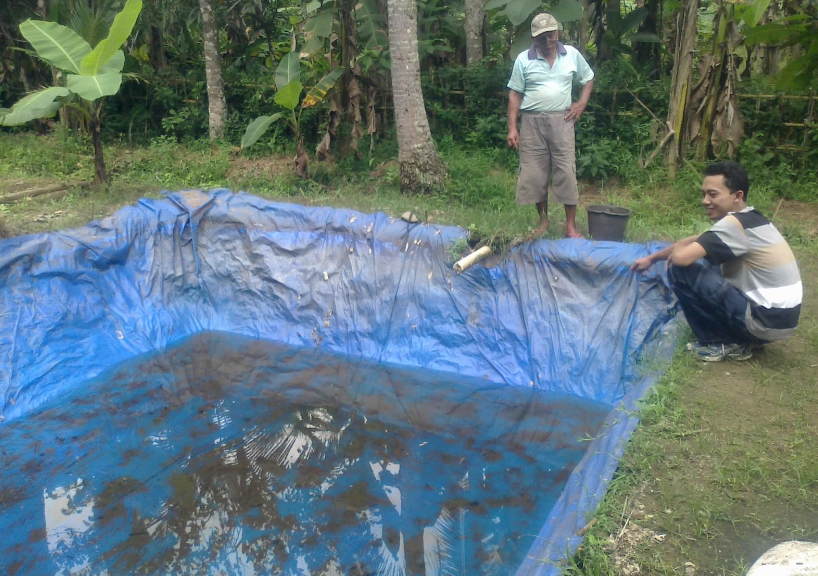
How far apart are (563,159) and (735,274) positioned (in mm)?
1801

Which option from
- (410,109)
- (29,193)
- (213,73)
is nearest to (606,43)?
(410,109)

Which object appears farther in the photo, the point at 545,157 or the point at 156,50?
the point at 156,50

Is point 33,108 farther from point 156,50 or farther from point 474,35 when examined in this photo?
point 474,35

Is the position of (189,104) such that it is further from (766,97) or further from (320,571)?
(320,571)

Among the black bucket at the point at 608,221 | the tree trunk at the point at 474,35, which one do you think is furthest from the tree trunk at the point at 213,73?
the black bucket at the point at 608,221

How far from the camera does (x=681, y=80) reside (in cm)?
701

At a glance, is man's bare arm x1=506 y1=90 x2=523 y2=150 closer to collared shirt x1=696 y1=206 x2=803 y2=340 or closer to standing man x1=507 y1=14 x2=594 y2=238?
standing man x1=507 y1=14 x2=594 y2=238

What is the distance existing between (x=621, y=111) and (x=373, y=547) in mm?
5701

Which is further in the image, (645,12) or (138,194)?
(645,12)

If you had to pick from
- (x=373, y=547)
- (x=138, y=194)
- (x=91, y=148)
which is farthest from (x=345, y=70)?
(x=373, y=547)

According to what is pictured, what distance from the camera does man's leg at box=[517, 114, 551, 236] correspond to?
5.57 meters

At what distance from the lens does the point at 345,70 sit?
26.2ft

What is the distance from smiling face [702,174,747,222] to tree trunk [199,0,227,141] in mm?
6610

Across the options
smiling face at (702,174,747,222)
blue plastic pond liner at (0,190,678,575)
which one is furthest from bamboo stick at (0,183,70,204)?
smiling face at (702,174,747,222)
